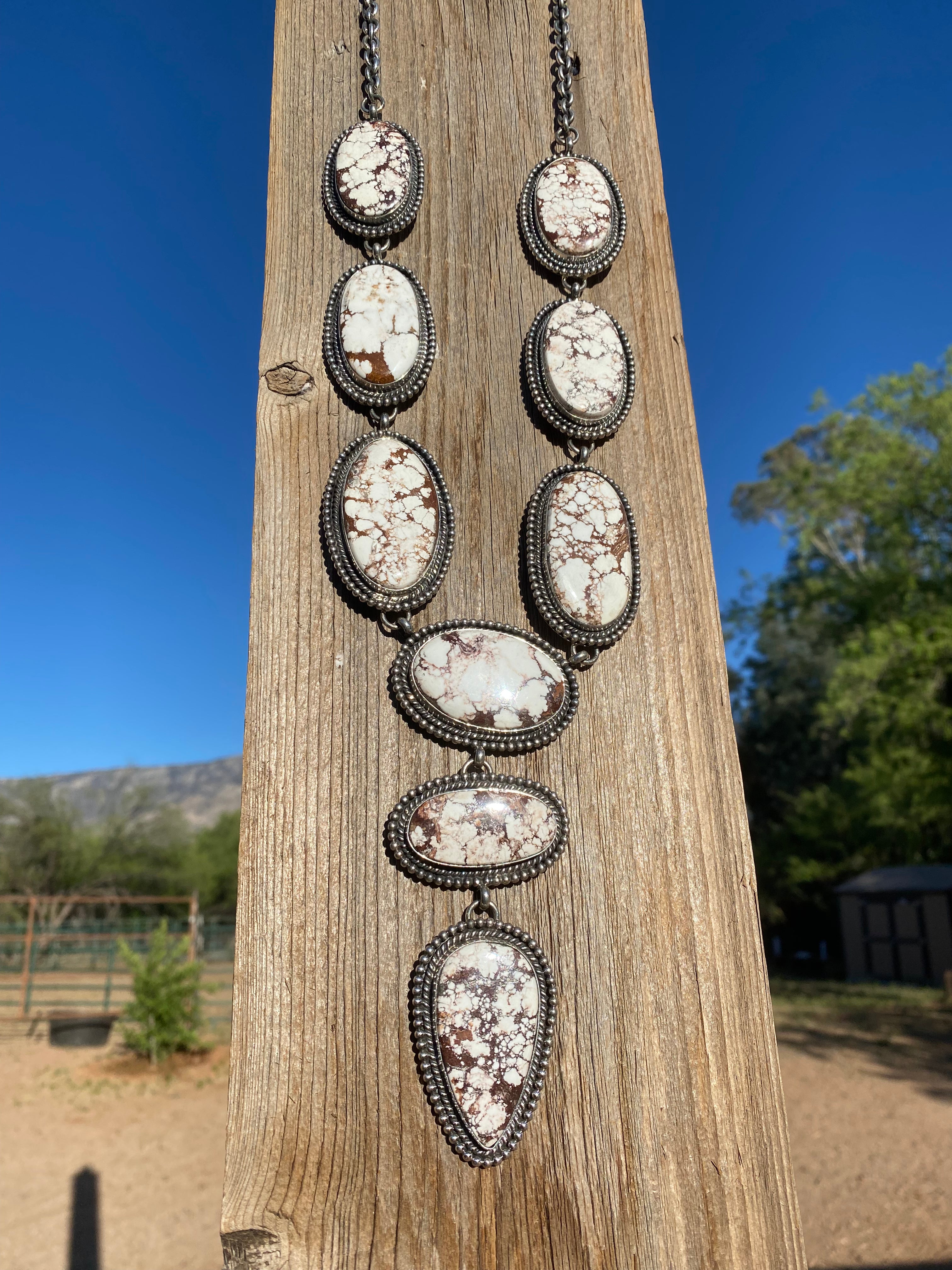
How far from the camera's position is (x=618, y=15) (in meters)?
1.15

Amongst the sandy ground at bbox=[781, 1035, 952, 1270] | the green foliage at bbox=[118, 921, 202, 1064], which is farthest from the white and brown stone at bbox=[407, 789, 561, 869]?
the green foliage at bbox=[118, 921, 202, 1064]

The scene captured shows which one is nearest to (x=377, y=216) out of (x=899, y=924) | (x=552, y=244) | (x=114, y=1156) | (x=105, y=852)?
(x=552, y=244)

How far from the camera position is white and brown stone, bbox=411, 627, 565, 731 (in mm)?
867

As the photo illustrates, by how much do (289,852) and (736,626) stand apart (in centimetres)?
2139

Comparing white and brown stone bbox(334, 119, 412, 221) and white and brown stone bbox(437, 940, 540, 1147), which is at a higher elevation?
white and brown stone bbox(334, 119, 412, 221)

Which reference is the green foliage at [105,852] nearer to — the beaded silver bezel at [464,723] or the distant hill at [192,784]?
the distant hill at [192,784]

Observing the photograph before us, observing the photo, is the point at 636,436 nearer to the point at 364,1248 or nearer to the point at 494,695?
the point at 494,695

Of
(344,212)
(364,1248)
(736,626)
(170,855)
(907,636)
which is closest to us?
(364,1248)

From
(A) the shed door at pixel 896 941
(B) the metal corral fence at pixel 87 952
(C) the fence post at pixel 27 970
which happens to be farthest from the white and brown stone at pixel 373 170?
(A) the shed door at pixel 896 941

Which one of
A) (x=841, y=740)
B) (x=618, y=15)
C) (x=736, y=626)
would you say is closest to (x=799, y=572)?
(x=736, y=626)

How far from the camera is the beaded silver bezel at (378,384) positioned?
96 centimetres

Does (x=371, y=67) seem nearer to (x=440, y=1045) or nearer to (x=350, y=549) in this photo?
(x=350, y=549)

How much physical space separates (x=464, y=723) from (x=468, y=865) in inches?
5.7

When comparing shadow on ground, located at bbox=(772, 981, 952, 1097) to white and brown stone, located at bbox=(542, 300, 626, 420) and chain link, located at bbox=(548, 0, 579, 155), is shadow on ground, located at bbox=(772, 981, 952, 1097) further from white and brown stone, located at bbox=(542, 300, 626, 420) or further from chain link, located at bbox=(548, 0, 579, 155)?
chain link, located at bbox=(548, 0, 579, 155)
